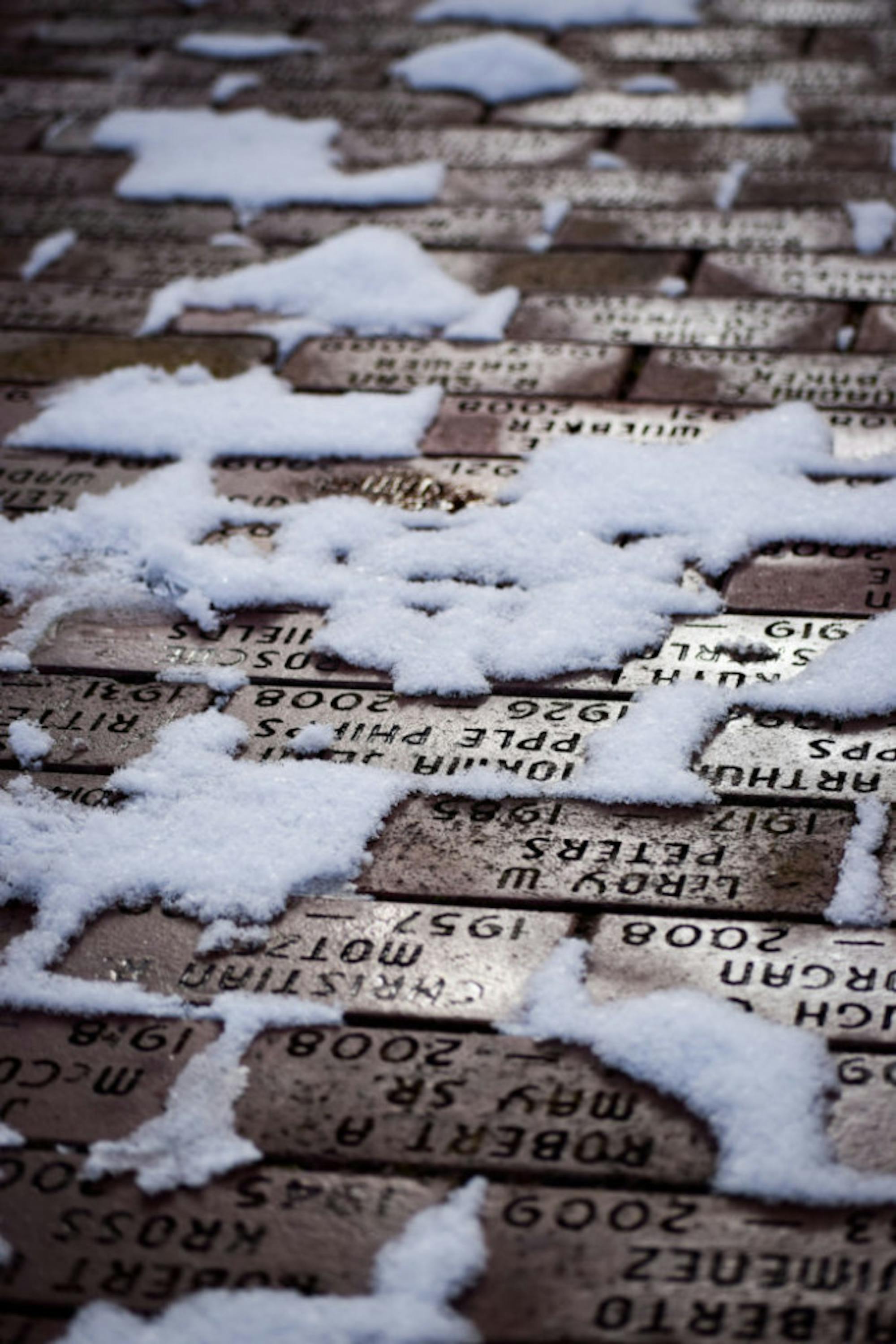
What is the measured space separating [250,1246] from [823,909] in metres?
0.89

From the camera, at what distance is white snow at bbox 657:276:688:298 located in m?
3.78

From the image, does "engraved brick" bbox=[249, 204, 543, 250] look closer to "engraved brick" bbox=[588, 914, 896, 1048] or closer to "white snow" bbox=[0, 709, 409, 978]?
"white snow" bbox=[0, 709, 409, 978]

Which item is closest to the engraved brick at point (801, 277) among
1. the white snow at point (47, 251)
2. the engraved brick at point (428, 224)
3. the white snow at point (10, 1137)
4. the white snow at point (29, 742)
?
the engraved brick at point (428, 224)

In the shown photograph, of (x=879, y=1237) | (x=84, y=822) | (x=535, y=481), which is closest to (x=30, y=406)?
(x=535, y=481)

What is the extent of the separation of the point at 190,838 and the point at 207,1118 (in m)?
0.50

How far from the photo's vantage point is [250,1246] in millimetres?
1672

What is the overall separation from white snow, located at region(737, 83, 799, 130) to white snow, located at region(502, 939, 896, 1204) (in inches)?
140

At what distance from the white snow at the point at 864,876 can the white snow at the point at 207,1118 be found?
27.9 inches

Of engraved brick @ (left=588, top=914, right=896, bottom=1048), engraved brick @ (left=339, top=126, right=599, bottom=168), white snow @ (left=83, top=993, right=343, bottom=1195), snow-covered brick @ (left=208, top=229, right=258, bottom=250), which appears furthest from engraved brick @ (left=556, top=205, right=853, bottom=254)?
white snow @ (left=83, top=993, right=343, bottom=1195)

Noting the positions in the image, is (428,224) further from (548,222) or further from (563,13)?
(563,13)

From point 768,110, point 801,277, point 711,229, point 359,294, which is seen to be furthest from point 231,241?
point 768,110

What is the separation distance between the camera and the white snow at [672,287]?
3.78 meters

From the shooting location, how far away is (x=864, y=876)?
2.07 metres

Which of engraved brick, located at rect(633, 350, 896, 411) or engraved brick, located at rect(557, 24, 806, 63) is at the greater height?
engraved brick, located at rect(557, 24, 806, 63)
